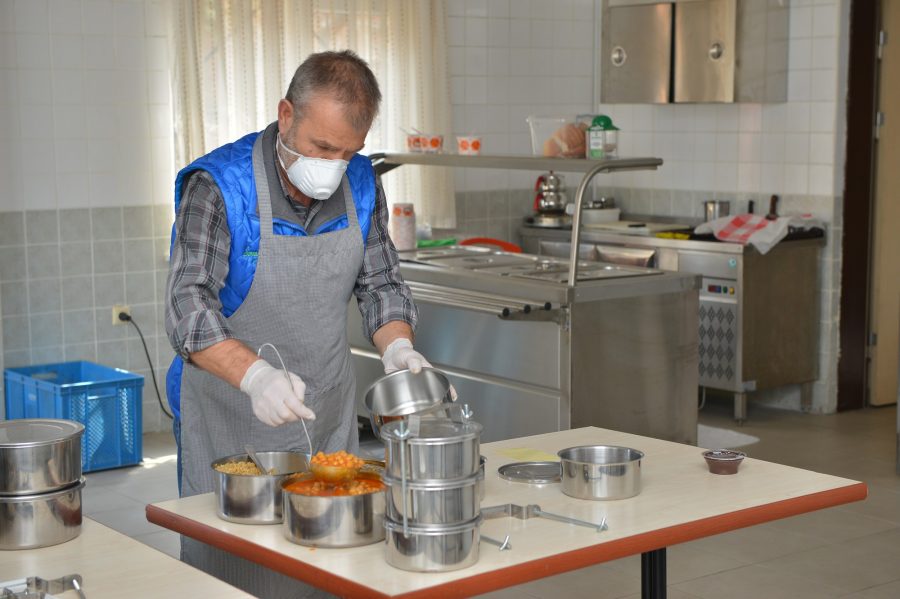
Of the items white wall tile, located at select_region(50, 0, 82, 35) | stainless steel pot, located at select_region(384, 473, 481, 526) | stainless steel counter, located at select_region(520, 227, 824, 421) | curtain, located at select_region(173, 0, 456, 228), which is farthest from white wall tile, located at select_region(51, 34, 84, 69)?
stainless steel pot, located at select_region(384, 473, 481, 526)

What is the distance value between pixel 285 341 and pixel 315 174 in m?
0.41

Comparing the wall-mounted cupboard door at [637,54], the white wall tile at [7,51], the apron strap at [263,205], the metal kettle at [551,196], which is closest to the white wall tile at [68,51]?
the white wall tile at [7,51]

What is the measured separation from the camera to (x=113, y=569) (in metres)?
2.14

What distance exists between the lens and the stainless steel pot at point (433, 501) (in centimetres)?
206

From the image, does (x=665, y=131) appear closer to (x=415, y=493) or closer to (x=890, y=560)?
(x=890, y=560)

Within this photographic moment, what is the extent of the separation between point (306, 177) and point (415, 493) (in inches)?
39.1

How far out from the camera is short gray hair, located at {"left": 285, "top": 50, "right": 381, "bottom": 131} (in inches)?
107

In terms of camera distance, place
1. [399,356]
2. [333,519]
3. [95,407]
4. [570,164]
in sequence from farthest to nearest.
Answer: [95,407], [570,164], [399,356], [333,519]

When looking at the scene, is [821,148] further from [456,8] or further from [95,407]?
[95,407]

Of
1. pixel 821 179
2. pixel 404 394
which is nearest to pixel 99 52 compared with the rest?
pixel 821 179

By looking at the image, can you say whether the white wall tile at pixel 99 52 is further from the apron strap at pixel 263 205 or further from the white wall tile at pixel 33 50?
the apron strap at pixel 263 205

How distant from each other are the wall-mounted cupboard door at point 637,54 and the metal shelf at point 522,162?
1.82m

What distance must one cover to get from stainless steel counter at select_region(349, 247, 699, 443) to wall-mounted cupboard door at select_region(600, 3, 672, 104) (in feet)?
6.10

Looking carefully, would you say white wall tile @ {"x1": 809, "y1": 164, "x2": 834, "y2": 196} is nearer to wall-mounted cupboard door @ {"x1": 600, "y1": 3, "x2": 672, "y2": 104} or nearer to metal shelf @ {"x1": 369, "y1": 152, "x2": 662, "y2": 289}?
wall-mounted cupboard door @ {"x1": 600, "y1": 3, "x2": 672, "y2": 104}
